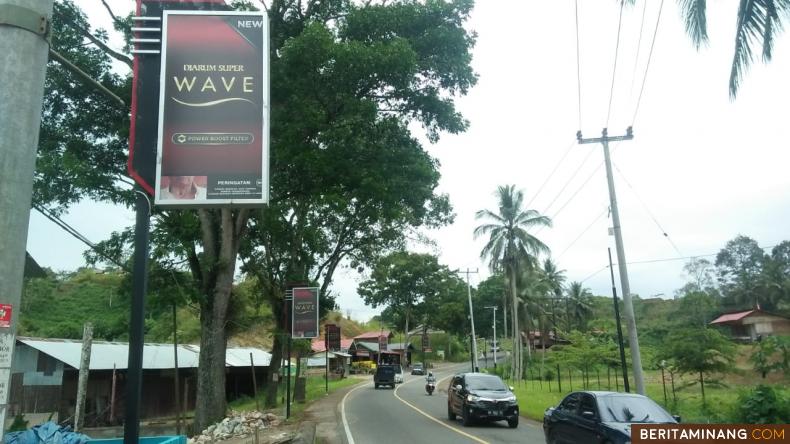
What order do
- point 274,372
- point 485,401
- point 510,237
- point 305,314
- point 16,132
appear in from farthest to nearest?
point 510,237 < point 274,372 < point 305,314 < point 485,401 < point 16,132

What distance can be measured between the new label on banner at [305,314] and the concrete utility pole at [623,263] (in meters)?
12.4

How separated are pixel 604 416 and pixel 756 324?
193 ft

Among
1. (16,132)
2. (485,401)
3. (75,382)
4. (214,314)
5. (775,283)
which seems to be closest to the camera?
(16,132)

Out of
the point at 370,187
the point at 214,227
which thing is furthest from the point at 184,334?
the point at 370,187

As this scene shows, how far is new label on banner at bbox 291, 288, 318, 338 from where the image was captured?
24422 millimetres

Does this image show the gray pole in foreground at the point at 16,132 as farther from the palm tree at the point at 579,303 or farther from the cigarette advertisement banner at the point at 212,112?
the palm tree at the point at 579,303

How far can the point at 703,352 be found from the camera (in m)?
19.2

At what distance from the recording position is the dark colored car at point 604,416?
9031 millimetres

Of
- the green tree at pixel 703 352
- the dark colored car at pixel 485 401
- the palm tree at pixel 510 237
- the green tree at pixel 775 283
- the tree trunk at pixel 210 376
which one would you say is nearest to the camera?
the dark colored car at pixel 485 401

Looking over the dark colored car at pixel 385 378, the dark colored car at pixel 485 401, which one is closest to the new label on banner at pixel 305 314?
the dark colored car at pixel 485 401

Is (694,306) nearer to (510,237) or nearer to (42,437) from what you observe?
(510,237)

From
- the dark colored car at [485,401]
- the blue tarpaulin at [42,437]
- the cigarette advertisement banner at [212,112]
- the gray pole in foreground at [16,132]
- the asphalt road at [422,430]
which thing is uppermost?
the cigarette advertisement banner at [212,112]

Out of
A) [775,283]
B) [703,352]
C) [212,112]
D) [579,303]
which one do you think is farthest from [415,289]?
[212,112]

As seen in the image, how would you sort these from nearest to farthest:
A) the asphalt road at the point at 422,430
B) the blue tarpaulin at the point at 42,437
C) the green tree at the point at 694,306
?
the blue tarpaulin at the point at 42,437, the asphalt road at the point at 422,430, the green tree at the point at 694,306
